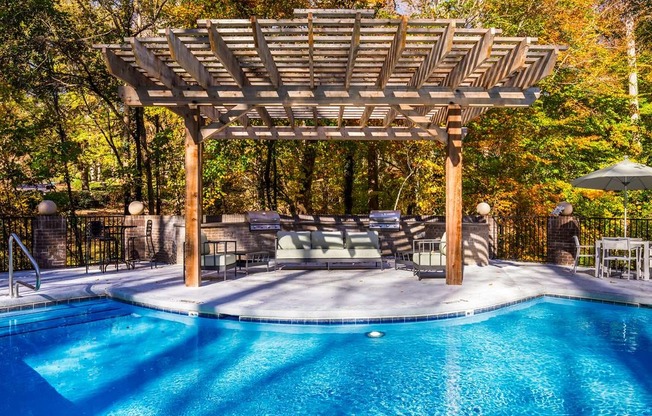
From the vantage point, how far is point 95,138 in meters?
16.6

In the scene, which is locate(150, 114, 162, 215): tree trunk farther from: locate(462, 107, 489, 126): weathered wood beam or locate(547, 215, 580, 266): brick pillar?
locate(547, 215, 580, 266): brick pillar

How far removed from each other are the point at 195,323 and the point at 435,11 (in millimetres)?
11759

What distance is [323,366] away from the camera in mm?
4832

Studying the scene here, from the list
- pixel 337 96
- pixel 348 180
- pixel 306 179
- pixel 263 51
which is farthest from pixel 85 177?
pixel 263 51

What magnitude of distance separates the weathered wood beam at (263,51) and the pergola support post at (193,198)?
163 centimetres

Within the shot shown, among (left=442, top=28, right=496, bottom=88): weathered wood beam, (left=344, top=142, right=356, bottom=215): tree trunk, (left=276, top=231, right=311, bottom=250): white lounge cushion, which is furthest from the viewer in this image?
(left=344, top=142, right=356, bottom=215): tree trunk

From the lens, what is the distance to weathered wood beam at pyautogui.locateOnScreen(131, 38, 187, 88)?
5.63 meters

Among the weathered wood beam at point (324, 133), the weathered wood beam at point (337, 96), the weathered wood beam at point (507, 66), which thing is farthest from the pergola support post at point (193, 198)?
the weathered wood beam at point (507, 66)

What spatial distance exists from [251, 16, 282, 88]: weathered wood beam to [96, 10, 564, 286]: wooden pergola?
0.02 metres

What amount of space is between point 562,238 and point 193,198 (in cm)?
808

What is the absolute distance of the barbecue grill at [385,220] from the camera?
1181 centimetres

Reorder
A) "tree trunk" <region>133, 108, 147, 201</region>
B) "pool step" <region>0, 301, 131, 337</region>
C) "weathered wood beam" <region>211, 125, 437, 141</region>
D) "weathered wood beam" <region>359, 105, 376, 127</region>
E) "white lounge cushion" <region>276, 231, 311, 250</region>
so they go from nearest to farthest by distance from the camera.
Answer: "pool step" <region>0, 301, 131, 337</region>
"weathered wood beam" <region>359, 105, 376, 127</region>
"white lounge cushion" <region>276, 231, 311, 250</region>
"weathered wood beam" <region>211, 125, 437, 141</region>
"tree trunk" <region>133, 108, 147, 201</region>

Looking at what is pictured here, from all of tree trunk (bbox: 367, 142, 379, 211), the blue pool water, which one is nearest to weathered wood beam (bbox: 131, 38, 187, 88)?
the blue pool water

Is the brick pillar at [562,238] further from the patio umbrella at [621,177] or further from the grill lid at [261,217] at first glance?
the grill lid at [261,217]
